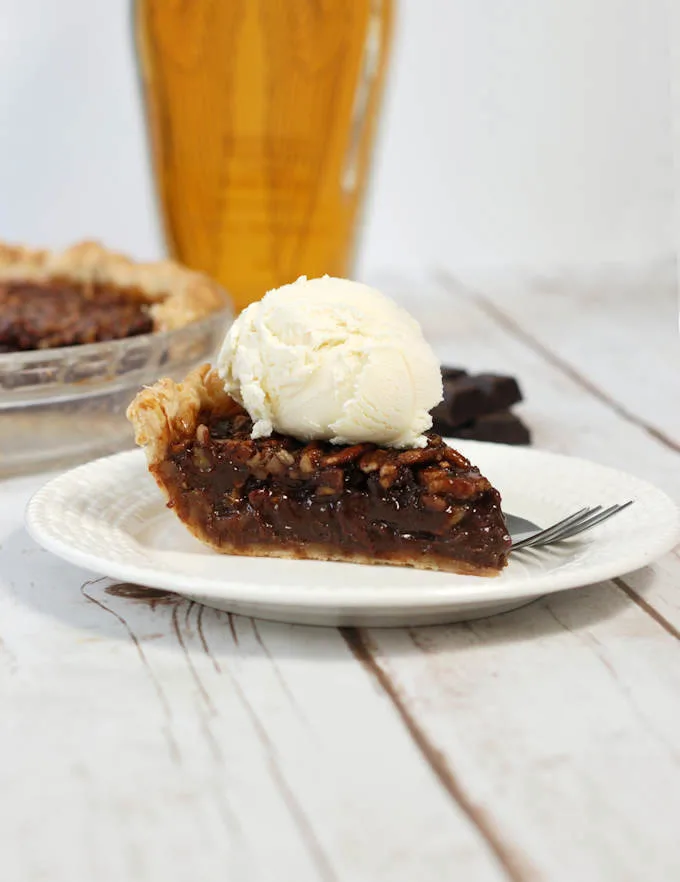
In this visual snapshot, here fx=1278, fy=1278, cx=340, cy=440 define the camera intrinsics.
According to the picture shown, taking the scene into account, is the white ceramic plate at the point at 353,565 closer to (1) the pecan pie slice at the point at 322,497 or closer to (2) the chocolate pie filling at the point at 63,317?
(1) the pecan pie slice at the point at 322,497

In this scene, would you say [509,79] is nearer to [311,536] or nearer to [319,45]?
[319,45]

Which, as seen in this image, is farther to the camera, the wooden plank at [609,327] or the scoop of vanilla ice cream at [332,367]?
the wooden plank at [609,327]

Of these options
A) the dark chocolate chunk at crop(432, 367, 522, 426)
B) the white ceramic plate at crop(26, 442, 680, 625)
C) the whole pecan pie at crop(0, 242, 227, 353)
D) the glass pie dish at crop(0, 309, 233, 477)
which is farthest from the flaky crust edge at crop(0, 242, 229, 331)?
the white ceramic plate at crop(26, 442, 680, 625)

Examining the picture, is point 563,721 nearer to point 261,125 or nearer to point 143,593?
point 143,593

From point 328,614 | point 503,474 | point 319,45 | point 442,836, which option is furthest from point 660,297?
point 442,836

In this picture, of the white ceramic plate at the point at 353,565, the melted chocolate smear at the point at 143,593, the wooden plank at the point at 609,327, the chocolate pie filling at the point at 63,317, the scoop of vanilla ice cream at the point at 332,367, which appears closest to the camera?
the white ceramic plate at the point at 353,565

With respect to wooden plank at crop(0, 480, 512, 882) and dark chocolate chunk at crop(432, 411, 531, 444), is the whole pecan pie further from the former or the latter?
wooden plank at crop(0, 480, 512, 882)

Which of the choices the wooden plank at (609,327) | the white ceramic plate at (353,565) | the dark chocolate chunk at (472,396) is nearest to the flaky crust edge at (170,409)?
the white ceramic plate at (353,565)
